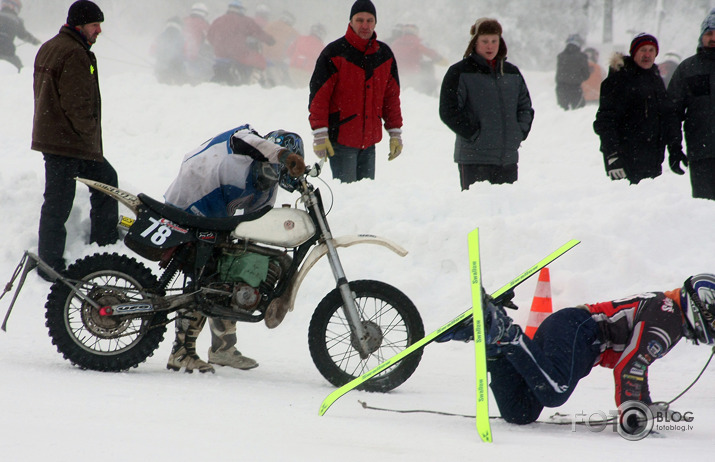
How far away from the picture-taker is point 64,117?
6.21m

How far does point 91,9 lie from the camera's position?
6.21 meters

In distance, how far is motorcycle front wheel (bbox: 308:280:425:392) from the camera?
4660 mm

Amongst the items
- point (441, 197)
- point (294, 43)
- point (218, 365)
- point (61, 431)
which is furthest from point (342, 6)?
point (61, 431)

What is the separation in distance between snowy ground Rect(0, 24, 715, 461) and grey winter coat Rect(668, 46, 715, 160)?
490 mm

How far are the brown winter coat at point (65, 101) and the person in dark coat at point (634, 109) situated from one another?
446 centimetres

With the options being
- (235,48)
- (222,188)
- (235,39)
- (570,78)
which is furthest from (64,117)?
(570,78)

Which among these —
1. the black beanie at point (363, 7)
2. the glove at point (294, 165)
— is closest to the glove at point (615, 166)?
the black beanie at point (363, 7)

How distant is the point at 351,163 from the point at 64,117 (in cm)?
256

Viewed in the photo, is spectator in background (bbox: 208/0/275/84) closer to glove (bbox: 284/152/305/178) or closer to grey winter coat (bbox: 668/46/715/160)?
grey winter coat (bbox: 668/46/715/160)

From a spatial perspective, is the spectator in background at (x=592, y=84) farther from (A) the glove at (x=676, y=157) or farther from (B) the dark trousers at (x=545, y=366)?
(B) the dark trousers at (x=545, y=366)

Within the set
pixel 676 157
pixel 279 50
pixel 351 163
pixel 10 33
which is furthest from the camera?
pixel 279 50

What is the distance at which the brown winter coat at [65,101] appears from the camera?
20.2ft

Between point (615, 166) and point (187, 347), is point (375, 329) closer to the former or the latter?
point (187, 347)

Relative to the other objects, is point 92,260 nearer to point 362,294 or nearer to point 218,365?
point 218,365
